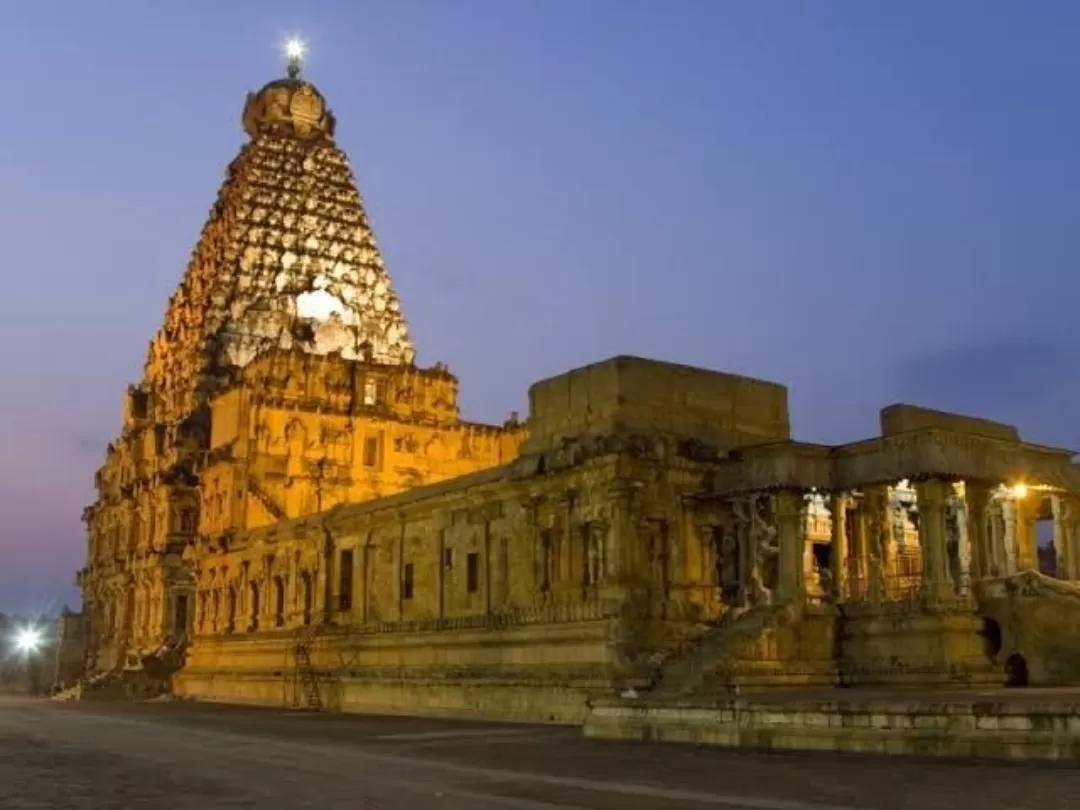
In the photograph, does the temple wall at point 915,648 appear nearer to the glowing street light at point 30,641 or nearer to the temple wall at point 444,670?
the temple wall at point 444,670

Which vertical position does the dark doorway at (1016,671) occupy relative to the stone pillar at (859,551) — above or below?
below

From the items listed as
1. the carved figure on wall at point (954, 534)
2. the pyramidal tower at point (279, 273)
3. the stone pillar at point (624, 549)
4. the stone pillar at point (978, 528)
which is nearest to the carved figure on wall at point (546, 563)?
the stone pillar at point (624, 549)

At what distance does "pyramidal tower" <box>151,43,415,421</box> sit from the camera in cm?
7112

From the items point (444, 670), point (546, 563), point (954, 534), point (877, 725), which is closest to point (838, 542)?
point (954, 534)

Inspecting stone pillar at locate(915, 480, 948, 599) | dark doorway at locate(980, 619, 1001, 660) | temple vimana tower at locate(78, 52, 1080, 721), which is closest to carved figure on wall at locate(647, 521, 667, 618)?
temple vimana tower at locate(78, 52, 1080, 721)

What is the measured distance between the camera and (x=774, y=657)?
28484 mm

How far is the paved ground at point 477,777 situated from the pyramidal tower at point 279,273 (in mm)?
45023

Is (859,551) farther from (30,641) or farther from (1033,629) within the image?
(30,641)

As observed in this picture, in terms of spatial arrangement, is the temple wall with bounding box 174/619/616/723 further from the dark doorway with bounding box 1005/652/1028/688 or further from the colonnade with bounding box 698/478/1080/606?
the dark doorway with bounding box 1005/652/1028/688

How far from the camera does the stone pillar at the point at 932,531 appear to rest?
28.2 m

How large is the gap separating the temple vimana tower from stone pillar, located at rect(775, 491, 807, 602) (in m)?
0.06

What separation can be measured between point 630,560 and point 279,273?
1877 inches

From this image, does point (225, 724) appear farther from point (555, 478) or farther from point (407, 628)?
point (555, 478)

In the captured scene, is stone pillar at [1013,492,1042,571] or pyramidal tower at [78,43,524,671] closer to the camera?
stone pillar at [1013,492,1042,571]
